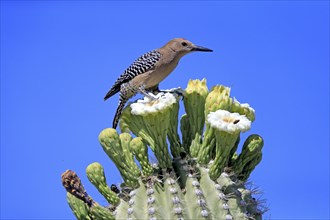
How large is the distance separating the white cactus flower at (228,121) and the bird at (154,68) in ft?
8.49

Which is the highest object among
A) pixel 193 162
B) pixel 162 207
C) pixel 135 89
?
pixel 135 89

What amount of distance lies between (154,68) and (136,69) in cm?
23

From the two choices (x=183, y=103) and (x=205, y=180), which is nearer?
(x=205, y=180)

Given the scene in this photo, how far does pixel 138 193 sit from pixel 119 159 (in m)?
0.41

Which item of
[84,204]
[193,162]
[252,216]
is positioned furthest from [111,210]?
[252,216]

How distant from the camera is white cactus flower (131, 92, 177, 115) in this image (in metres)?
5.74

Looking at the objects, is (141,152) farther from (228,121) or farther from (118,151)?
(228,121)

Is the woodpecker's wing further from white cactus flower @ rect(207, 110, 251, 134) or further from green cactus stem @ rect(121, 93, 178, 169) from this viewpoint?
white cactus flower @ rect(207, 110, 251, 134)

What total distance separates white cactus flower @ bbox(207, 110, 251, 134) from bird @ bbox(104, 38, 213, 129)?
8.49 feet

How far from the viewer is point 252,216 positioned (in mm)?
5738

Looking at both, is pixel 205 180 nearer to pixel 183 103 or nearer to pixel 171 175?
pixel 171 175

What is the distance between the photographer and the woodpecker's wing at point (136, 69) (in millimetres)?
8484

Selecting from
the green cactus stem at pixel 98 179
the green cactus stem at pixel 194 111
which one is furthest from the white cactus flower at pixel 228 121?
the green cactus stem at pixel 98 179

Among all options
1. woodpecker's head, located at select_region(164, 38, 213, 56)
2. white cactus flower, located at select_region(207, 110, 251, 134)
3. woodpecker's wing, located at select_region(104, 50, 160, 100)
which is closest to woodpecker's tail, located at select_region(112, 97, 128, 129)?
woodpecker's wing, located at select_region(104, 50, 160, 100)
